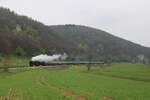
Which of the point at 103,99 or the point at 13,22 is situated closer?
the point at 103,99

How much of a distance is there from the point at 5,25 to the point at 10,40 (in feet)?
142

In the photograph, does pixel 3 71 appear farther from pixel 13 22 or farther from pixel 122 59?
pixel 122 59

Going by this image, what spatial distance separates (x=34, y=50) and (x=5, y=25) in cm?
5342

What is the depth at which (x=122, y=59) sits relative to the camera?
198 meters

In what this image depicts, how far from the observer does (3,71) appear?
171 feet

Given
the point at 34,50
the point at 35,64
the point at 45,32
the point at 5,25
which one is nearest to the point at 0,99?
the point at 35,64

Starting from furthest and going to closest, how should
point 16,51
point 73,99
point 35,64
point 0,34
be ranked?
1. point 0,34
2. point 16,51
3. point 35,64
4. point 73,99

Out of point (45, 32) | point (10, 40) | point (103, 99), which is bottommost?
point (103, 99)

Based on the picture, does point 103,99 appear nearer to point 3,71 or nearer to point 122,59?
point 3,71

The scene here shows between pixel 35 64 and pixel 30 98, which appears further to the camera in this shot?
pixel 35 64

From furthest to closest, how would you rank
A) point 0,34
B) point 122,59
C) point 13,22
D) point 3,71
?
point 122,59 < point 13,22 < point 0,34 < point 3,71

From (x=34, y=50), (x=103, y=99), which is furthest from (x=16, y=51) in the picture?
(x=103, y=99)

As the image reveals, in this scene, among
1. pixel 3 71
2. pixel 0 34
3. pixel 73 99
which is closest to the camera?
pixel 73 99

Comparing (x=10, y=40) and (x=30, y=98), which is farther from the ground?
(x=10, y=40)
